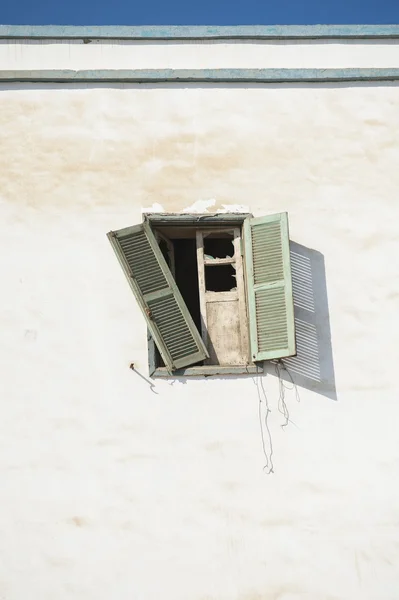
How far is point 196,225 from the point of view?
6691mm

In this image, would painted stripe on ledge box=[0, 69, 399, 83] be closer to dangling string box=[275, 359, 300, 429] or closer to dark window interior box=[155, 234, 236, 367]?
dark window interior box=[155, 234, 236, 367]

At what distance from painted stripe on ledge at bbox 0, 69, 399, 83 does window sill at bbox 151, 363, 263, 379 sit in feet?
8.23

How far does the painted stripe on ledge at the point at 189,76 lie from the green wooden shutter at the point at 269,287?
1346 millimetres

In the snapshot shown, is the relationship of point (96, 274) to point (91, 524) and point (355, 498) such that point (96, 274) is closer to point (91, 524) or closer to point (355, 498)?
point (91, 524)

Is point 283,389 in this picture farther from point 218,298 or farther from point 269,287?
point 218,298

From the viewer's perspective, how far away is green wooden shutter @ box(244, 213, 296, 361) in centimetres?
624

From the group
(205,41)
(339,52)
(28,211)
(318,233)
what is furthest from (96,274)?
(339,52)

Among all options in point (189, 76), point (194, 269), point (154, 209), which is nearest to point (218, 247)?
point (154, 209)

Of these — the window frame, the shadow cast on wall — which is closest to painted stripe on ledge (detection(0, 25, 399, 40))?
the window frame

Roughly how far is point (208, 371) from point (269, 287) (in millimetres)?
819

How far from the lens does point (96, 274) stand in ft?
21.4

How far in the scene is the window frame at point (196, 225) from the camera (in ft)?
20.6

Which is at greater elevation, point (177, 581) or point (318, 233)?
point (318, 233)

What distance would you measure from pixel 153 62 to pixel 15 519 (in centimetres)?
398
